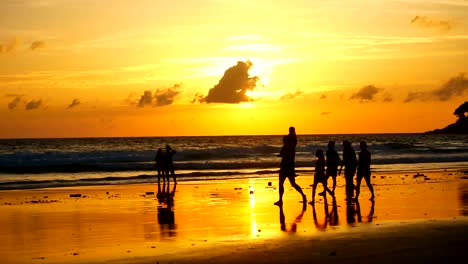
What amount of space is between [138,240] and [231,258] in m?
3.07

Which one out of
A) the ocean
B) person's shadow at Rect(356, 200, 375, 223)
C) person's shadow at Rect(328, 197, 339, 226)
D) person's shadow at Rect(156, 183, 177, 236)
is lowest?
person's shadow at Rect(356, 200, 375, 223)

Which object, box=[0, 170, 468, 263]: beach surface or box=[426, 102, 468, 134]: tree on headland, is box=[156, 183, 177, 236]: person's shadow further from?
box=[426, 102, 468, 134]: tree on headland

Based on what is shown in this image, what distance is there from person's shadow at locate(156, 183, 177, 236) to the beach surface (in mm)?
32

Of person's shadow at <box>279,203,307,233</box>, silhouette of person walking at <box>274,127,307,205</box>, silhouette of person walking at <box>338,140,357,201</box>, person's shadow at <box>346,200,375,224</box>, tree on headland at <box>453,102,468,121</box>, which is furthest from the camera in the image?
tree on headland at <box>453,102,468,121</box>

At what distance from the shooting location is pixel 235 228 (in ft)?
49.5

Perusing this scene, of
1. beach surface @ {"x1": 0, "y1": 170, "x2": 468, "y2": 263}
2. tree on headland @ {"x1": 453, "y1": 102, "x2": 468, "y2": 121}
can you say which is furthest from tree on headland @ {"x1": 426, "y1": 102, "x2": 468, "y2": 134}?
beach surface @ {"x1": 0, "y1": 170, "x2": 468, "y2": 263}

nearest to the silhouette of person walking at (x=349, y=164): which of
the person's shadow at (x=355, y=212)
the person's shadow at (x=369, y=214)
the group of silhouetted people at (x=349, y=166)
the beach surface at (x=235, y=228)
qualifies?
the group of silhouetted people at (x=349, y=166)

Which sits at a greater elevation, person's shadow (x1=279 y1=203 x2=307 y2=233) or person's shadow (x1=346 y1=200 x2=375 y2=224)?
person's shadow (x1=279 y1=203 x2=307 y2=233)

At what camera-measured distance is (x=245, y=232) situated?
47.1 feet

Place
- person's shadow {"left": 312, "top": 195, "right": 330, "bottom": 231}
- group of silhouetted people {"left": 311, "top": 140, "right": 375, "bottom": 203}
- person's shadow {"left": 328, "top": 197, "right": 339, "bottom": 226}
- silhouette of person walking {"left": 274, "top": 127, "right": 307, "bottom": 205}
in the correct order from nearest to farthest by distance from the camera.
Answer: person's shadow {"left": 312, "top": 195, "right": 330, "bottom": 231} → person's shadow {"left": 328, "top": 197, "right": 339, "bottom": 226} → silhouette of person walking {"left": 274, "top": 127, "right": 307, "bottom": 205} → group of silhouetted people {"left": 311, "top": 140, "right": 375, "bottom": 203}

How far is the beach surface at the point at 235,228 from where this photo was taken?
37.4ft

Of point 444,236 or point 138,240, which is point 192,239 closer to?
point 138,240

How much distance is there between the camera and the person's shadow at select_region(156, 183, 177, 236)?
599 inches

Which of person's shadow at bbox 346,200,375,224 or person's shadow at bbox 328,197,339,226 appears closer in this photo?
person's shadow at bbox 328,197,339,226
